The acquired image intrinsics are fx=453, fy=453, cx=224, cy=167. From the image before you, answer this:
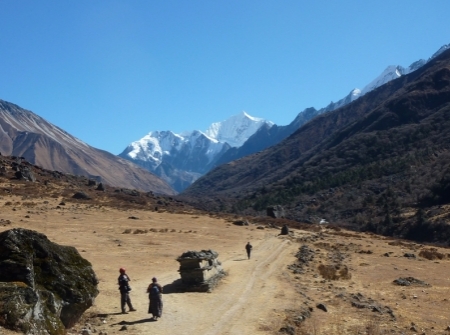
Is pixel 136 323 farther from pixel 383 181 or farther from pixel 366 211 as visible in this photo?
pixel 383 181

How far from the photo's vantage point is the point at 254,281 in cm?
2806

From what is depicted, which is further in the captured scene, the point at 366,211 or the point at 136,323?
the point at 366,211

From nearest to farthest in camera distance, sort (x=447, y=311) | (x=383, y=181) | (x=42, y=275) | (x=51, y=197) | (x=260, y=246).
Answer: (x=42, y=275) < (x=447, y=311) < (x=260, y=246) < (x=51, y=197) < (x=383, y=181)

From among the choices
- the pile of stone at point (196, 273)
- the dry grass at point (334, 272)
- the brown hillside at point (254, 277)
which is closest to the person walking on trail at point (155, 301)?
the brown hillside at point (254, 277)

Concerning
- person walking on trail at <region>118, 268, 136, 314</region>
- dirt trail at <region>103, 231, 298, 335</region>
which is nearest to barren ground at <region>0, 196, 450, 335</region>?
dirt trail at <region>103, 231, 298, 335</region>

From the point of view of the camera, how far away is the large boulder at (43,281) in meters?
11.9

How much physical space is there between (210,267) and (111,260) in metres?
9.88

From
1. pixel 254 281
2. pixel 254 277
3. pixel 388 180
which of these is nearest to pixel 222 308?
pixel 254 281

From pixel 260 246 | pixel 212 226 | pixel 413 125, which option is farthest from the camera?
pixel 413 125

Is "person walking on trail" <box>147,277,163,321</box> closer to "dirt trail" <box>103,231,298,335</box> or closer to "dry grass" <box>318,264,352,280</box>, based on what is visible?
"dirt trail" <box>103,231,298,335</box>

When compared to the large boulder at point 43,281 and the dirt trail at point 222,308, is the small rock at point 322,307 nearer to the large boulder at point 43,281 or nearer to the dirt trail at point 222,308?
the dirt trail at point 222,308

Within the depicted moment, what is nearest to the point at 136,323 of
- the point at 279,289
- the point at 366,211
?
the point at 279,289

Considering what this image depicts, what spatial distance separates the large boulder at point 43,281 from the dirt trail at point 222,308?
1829 millimetres

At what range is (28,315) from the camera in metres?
11.5
